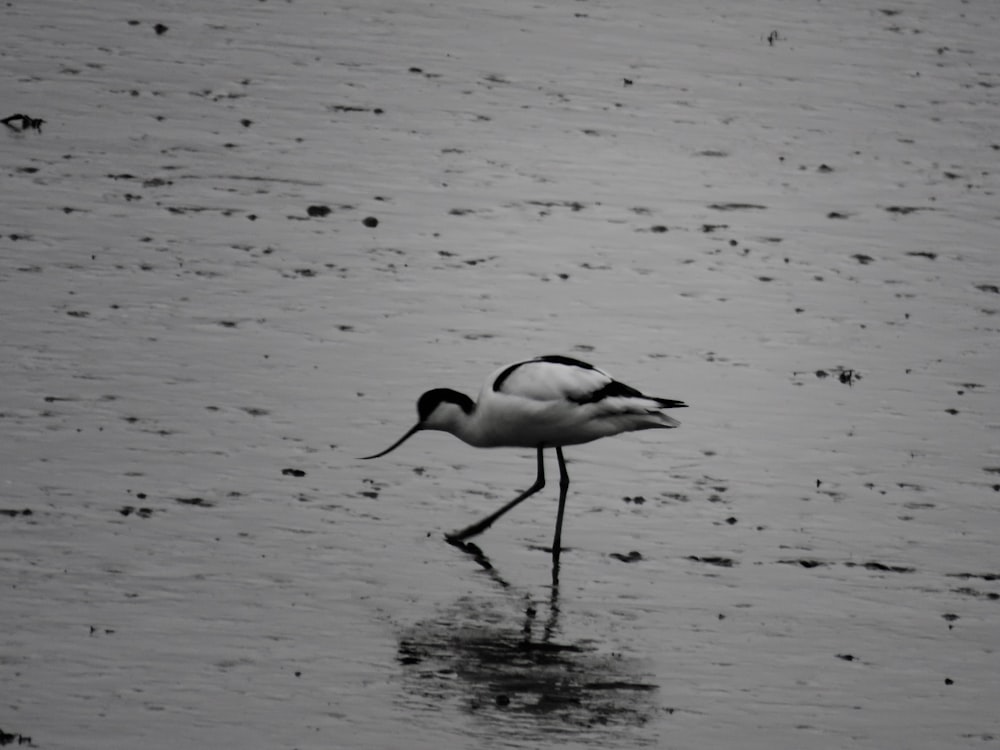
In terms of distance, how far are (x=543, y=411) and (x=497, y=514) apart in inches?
23.1

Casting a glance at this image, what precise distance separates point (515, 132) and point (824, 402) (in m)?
6.09

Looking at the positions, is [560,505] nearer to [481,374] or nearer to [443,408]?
[443,408]

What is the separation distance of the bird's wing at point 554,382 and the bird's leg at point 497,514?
453 millimetres

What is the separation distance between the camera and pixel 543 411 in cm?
986

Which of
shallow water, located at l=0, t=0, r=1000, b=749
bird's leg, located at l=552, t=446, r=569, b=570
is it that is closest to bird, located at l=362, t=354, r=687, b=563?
bird's leg, located at l=552, t=446, r=569, b=570

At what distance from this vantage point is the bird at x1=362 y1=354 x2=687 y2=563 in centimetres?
986

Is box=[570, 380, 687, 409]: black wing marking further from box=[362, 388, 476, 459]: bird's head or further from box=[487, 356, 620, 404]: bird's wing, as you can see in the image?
box=[362, 388, 476, 459]: bird's head

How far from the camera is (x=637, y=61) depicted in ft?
66.0

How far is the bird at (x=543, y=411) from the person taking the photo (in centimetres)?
986

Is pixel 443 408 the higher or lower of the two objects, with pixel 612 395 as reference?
lower

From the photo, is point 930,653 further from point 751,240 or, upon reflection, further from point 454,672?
point 751,240

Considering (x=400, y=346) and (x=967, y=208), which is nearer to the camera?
(x=400, y=346)

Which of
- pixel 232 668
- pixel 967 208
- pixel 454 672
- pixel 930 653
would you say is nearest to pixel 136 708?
pixel 232 668

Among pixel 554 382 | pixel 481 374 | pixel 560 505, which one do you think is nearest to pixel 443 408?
pixel 554 382
